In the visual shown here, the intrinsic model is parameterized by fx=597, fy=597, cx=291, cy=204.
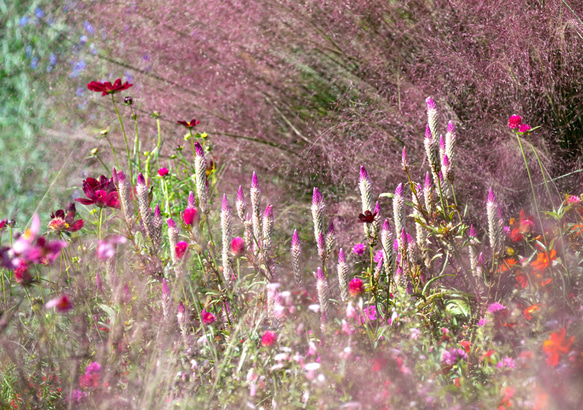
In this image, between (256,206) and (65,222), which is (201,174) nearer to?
(256,206)

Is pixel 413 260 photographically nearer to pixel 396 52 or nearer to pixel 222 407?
pixel 222 407

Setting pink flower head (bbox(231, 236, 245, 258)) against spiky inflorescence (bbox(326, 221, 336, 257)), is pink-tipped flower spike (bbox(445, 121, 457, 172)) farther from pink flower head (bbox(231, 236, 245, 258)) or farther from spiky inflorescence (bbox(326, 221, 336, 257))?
pink flower head (bbox(231, 236, 245, 258))

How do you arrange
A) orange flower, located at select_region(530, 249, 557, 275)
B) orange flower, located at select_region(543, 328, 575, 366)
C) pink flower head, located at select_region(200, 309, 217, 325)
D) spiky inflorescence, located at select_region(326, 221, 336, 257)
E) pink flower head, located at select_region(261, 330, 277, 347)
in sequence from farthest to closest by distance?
orange flower, located at select_region(530, 249, 557, 275), pink flower head, located at select_region(200, 309, 217, 325), spiky inflorescence, located at select_region(326, 221, 336, 257), pink flower head, located at select_region(261, 330, 277, 347), orange flower, located at select_region(543, 328, 575, 366)

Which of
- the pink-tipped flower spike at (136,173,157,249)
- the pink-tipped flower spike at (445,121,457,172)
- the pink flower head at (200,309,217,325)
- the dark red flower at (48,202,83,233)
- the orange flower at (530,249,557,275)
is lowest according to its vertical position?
the pink flower head at (200,309,217,325)

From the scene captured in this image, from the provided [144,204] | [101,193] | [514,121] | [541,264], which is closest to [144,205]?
[144,204]

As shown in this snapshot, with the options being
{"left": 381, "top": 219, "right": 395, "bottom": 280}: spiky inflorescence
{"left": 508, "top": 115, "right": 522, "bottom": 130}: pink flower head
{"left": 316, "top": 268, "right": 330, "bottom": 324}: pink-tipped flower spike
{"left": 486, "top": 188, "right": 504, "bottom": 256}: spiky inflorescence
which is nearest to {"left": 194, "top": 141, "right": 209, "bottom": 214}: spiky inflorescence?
{"left": 316, "top": 268, "right": 330, "bottom": 324}: pink-tipped flower spike

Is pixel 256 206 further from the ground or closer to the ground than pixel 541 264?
further from the ground

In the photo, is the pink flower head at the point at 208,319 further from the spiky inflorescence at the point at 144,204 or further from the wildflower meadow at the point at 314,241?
the spiky inflorescence at the point at 144,204

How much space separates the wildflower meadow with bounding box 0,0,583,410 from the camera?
1.48 m

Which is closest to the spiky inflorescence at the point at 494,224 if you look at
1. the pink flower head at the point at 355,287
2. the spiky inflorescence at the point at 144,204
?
the pink flower head at the point at 355,287

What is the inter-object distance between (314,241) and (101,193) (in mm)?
1239

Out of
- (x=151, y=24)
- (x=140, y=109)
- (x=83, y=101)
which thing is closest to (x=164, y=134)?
(x=140, y=109)

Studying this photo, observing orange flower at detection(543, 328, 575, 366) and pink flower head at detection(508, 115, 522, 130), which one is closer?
orange flower at detection(543, 328, 575, 366)

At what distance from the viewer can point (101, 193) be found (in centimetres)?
189
